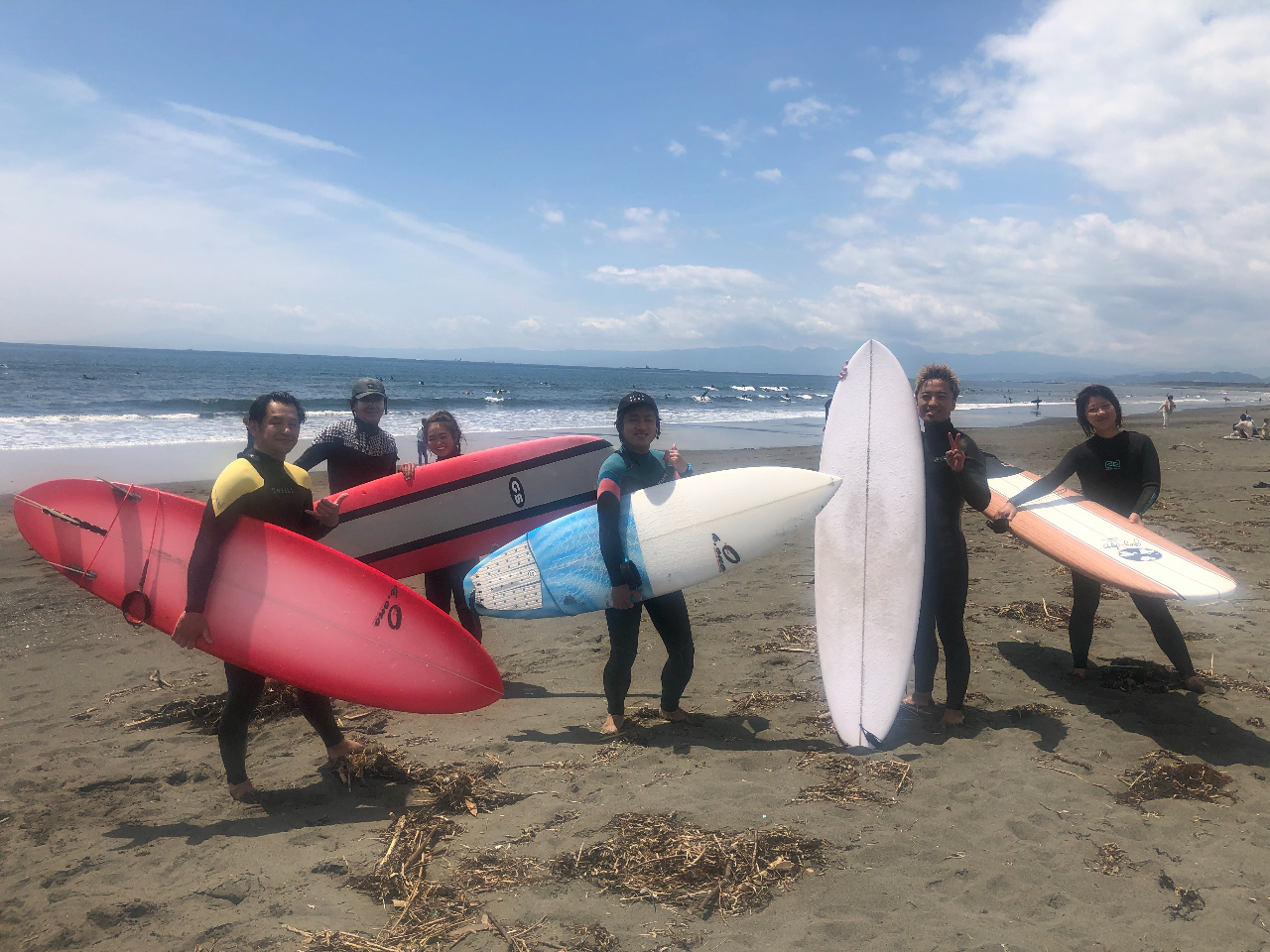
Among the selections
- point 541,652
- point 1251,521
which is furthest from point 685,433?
point 541,652

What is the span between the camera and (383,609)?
310 cm

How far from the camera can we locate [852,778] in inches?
114

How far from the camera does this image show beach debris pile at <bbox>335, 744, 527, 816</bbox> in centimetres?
276

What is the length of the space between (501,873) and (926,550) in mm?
2403

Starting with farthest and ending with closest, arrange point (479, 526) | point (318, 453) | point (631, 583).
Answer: point (479, 526) → point (318, 453) → point (631, 583)

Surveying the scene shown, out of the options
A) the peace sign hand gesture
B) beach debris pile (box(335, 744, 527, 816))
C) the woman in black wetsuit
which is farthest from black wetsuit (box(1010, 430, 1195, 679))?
beach debris pile (box(335, 744, 527, 816))

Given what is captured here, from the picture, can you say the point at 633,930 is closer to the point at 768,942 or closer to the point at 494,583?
the point at 768,942

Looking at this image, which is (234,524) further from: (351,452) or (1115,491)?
(1115,491)

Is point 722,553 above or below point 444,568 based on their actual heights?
above

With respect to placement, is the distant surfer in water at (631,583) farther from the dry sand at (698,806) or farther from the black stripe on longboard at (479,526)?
the black stripe on longboard at (479,526)

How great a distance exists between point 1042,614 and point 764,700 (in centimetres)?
259

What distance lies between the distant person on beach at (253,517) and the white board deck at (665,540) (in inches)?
41.1

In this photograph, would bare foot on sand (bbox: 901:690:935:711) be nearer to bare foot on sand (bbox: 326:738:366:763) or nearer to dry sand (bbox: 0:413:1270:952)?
dry sand (bbox: 0:413:1270:952)

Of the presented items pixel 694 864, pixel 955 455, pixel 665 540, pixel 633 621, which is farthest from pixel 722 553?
pixel 694 864
